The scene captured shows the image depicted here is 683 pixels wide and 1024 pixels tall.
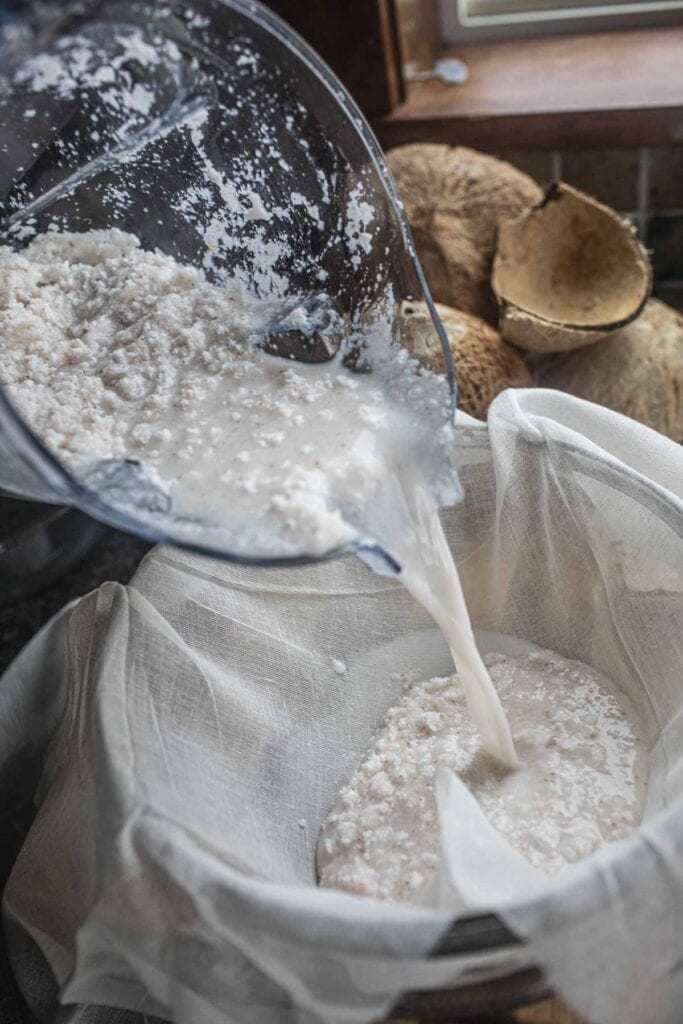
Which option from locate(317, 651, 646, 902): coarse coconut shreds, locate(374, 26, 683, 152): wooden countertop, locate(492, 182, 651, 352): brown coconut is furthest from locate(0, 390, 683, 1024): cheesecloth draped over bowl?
locate(374, 26, 683, 152): wooden countertop

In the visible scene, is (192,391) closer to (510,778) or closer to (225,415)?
(225,415)

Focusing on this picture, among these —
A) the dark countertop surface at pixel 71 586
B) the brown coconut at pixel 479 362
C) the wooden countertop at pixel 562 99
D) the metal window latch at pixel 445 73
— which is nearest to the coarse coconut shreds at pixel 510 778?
the brown coconut at pixel 479 362

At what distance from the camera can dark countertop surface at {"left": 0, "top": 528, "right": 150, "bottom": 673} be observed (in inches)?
41.5


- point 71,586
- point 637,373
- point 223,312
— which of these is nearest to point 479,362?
point 637,373

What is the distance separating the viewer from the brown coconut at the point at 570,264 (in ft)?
3.64

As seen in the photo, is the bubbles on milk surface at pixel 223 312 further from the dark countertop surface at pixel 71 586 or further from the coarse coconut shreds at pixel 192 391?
the dark countertop surface at pixel 71 586

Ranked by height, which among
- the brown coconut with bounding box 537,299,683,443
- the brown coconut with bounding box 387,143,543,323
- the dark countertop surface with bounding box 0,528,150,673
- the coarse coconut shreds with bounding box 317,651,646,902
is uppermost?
the brown coconut with bounding box 387,143,543,323

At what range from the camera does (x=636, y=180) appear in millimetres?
1298

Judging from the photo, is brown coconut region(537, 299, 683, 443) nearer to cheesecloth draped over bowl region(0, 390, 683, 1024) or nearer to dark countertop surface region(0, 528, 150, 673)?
cheesecloth draped over bowl region(0, 390, 683, 1024)

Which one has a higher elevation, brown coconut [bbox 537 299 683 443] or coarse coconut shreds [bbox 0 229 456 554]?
coarse coconut shreds [bbox 0 229 456 554]

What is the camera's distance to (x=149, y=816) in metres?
0.65

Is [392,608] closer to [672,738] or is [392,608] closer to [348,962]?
[672,738]

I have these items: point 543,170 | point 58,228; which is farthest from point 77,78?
point 543,170

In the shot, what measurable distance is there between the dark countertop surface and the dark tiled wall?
617 mm
